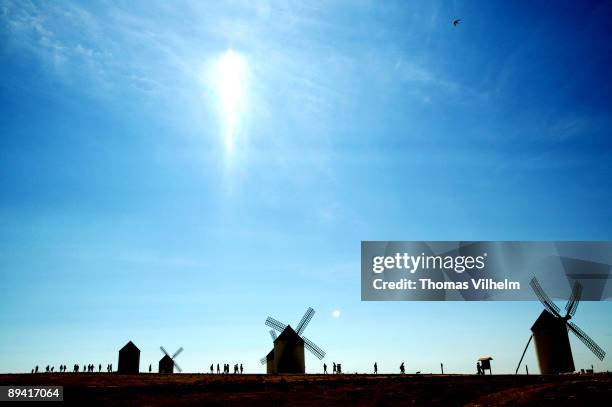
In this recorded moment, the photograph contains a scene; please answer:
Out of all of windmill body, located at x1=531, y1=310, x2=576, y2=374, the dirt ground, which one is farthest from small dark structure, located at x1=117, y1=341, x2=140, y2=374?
windmill body, located at x1=531, y1=310, x2=576, y2=374

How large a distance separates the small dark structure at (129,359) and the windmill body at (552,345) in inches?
2093

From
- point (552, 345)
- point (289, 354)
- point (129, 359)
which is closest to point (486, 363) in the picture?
point (552, 345)

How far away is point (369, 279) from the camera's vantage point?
3588 cm

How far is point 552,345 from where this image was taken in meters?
51.6

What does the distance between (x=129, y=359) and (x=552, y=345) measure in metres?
55.2

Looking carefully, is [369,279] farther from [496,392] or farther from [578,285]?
[578,285]

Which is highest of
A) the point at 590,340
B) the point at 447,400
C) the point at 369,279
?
the point at 369,279

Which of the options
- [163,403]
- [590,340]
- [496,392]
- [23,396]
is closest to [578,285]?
[590,340]

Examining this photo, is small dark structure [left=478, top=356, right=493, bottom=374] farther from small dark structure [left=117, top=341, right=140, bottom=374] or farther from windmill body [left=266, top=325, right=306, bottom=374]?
small dark structure [left=117, top=341, right=140, bottom=374]

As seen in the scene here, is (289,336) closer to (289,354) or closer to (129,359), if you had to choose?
(289,354)

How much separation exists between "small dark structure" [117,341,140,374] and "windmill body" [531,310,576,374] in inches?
2093

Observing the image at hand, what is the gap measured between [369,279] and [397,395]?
1178 cm

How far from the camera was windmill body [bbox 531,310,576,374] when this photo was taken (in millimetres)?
50438

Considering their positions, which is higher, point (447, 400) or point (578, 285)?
point (578, 285)
